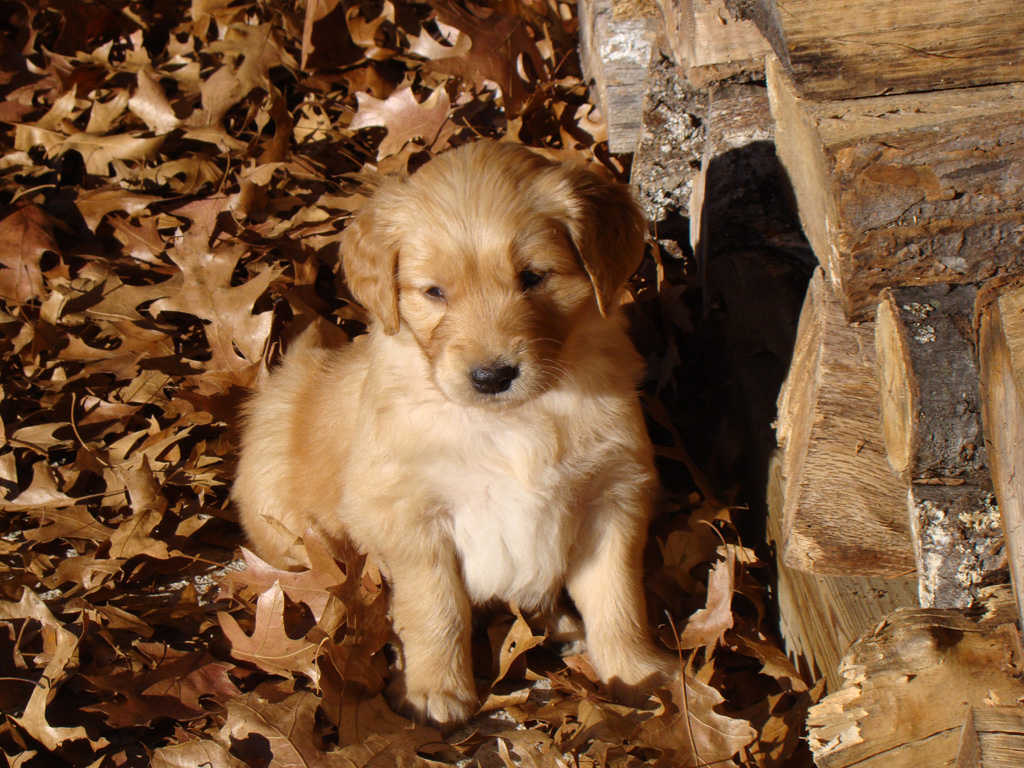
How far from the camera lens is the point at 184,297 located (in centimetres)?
383

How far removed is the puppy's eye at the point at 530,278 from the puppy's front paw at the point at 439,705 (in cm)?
124

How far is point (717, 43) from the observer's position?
122 inches

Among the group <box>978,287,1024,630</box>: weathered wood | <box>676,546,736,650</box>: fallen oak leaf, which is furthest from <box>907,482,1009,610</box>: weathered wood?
<box>676,546,736,650</box>: fallen oak leaf

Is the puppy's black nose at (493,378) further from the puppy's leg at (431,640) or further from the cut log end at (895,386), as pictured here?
the cut log end at (895,386)

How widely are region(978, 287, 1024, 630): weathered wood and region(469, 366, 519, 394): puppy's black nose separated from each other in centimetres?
113

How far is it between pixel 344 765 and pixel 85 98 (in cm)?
383

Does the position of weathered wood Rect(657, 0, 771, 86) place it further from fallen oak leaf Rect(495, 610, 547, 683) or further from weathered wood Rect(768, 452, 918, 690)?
fallen oak leaf Rect(495, 610, 547, 683)

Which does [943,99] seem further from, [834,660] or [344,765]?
[344,765]

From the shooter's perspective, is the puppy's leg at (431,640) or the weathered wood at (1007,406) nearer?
the weathered wood at (1007,406)

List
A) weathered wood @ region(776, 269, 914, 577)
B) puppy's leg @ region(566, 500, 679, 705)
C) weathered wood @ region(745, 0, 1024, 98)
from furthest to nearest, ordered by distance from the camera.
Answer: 1. puppy's leg @ region(566, 500, 679, 705)
2. weathered wood @ region(776, 269, 914, 577)
3. weathered wood @ region(745, 0, 1024, 98)

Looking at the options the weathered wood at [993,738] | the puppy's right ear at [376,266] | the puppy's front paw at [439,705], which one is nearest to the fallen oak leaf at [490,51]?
the puppy's right ear at [376,266]

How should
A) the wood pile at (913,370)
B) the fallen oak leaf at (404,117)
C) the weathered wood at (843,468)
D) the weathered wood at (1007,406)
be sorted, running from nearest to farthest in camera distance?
the weathered wood at (1007,406), the wood pile at (913,370), the weathered wood at (843,468), the fallen oak leaf at (404,117)

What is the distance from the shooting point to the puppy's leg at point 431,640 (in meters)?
2.61

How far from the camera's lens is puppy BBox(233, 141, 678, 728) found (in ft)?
8.11
